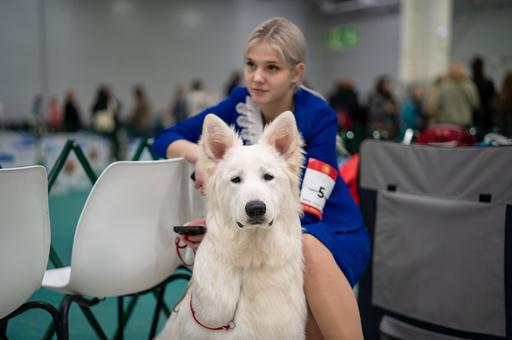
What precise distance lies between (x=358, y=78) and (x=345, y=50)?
154 centimetres

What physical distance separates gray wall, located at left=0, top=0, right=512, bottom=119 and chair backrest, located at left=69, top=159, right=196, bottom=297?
14.7 meters

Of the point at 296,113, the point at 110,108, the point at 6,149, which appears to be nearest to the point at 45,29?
the point at 110,108

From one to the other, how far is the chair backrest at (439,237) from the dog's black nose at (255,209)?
1437mm

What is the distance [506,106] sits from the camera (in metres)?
8.41

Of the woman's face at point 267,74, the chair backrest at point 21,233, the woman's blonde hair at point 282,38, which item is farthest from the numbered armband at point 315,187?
the chair backrest at point 21,233

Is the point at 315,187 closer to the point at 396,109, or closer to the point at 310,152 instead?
the point at 310,152

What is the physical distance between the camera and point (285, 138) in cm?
212

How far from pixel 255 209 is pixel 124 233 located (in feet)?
2.28

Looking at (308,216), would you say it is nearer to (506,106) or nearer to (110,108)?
(506,106)

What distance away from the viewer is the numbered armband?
7.76 feet

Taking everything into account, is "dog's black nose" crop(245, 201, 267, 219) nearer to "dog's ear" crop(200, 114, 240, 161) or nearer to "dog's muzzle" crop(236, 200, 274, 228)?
"dog's muzzle" crop(236, 200, 274, 228)

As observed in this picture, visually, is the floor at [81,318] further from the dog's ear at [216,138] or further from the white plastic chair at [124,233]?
the dog's ear at [216,138]

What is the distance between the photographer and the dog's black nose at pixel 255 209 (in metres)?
1.86

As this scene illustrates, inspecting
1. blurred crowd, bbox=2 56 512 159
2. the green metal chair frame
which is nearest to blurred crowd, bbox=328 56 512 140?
blurred crowd, bbox=2 56 512 159
